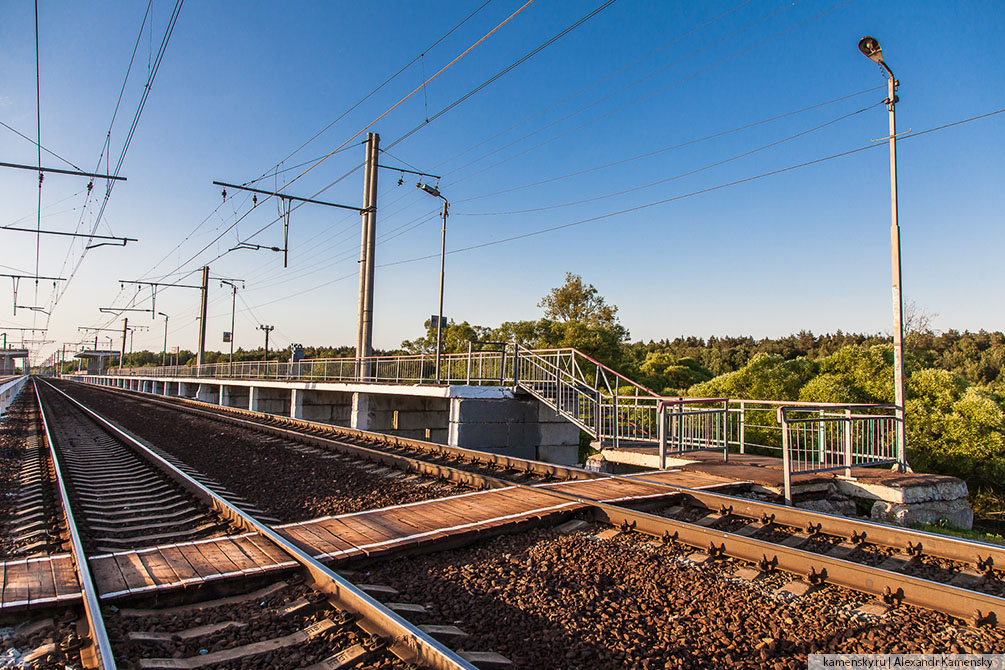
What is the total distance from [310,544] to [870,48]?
11994 millimetres

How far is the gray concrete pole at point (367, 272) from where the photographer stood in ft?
74.2

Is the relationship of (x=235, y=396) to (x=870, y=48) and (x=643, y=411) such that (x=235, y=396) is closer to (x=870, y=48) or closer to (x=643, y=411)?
(x=643, y=411)

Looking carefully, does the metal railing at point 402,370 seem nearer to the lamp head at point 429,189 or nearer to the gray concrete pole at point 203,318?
the lamp head at point 429,189

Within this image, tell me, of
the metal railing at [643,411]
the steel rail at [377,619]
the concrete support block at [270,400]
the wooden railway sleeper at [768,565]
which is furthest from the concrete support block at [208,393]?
the wooden railway sleeper at [768,565]

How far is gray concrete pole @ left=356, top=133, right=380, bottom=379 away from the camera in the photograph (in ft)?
74.2

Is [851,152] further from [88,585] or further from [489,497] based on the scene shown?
[88,585]

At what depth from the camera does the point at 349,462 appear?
11906 mm

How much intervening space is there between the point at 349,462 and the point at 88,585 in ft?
25.2

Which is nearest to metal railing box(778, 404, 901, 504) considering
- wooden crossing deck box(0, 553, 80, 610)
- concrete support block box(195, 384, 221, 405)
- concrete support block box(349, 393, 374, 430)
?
wooden crossing deck box(0, 553, 80, 610)

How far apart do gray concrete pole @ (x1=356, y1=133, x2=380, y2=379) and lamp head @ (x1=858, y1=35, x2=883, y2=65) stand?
54.0ft

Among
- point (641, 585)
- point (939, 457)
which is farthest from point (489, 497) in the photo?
point (939, 457)

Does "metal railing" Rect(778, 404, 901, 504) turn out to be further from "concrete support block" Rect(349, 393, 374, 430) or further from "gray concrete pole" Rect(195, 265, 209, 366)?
"gray concrete pole" Rect(195, 265, 209, 366)

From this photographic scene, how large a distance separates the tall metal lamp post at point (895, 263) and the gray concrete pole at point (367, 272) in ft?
54.5

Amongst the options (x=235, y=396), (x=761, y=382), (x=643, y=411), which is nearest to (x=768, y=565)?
(x=643, y=411)
